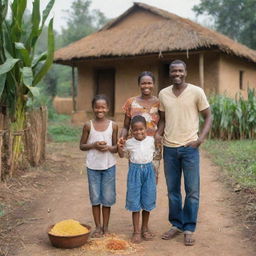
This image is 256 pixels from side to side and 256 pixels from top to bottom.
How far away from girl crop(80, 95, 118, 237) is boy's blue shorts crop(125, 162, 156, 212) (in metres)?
0.22

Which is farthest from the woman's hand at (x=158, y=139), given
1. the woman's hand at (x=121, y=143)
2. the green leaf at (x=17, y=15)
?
the green leaf at (x=17, y=15)

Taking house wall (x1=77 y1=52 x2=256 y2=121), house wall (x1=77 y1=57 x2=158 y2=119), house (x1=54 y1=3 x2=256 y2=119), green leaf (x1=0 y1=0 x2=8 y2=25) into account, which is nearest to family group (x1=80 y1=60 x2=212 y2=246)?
green leaf (x1=0 y1=0 x2=8 y2=25)

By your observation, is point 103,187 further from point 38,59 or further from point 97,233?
point 38,59

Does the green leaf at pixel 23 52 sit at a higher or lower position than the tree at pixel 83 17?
lower

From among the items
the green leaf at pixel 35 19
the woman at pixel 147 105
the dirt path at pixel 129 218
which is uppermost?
the green leaf at pixel 35 19

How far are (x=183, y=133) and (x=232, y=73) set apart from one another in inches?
413

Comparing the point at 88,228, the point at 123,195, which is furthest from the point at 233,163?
the point at 88,228

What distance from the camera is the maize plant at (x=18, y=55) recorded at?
544 centimetres

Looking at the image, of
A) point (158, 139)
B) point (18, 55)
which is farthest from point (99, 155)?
point (18, 55)

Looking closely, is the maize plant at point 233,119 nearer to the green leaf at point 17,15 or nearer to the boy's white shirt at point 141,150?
the green leaf at point 17,15

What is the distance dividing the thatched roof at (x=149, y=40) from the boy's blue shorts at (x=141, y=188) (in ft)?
26.5

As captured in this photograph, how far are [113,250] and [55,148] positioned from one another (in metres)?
6.00

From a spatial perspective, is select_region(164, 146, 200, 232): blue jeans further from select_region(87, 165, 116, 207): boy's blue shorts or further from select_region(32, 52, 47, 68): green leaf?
select_region(32, 52, 47, 68): green leaf

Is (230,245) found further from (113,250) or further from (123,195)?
(123,195)
